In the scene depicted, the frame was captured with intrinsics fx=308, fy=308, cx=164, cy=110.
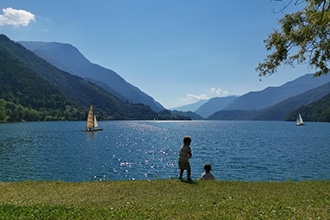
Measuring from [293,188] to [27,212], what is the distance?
629 inches

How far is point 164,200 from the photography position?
15.5 metres

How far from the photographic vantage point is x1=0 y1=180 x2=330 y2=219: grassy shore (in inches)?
468

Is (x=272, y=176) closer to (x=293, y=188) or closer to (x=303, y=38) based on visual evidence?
(x=293, y=188)

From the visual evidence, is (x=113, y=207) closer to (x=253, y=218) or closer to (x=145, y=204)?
(x=145, y=204)

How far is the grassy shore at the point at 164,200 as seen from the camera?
39.0ft

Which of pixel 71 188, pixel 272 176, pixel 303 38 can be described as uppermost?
pixel 303 38

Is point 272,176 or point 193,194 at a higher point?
point 193,194

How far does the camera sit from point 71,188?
65.2 feet

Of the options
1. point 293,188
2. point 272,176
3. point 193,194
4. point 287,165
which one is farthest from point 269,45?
point 287,165

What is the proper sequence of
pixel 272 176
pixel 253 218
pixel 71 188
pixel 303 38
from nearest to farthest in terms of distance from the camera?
pixel 253 218 → pixel 303 38 → pixel 71 188 → pixel 272 176

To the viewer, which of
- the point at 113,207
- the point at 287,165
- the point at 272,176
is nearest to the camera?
the point at 113,207

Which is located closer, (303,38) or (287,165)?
(303,38)

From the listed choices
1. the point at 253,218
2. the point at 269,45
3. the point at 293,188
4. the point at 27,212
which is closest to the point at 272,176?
the point at 293,188

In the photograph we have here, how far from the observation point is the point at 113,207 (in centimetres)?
1362
